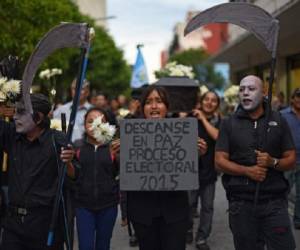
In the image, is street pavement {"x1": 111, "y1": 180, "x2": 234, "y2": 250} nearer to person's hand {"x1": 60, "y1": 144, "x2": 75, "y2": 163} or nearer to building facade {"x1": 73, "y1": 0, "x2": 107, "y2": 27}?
person's hand {"x1": 60, "y1": 144, "x2": 75, "y2": 163}

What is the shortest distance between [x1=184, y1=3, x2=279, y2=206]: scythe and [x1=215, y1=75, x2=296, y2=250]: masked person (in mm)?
159

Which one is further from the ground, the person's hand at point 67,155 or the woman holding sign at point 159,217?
the person's hand at point 67,155

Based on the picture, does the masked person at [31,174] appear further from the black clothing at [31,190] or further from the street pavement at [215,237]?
the street pavement at [215,237]

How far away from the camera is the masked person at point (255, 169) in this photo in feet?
15.4

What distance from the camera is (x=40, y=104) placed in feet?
15.4

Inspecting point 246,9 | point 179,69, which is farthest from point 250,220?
point 179,69

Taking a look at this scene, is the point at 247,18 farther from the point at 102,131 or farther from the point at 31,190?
the point at 31,190

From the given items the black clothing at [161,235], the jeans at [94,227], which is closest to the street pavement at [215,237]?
the jeans at [94,227]

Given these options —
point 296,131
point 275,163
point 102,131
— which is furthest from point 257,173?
point 296,131

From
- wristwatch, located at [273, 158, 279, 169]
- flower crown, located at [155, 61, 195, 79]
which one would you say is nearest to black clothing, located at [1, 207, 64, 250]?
wristwatch, located at [273, 158, 279, 169]

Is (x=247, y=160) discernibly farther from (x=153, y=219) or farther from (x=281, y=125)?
(x=153, y=219)

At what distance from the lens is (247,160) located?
15.7 feet

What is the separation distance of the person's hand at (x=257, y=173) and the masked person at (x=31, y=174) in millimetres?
1312

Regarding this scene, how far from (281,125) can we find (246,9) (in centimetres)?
93
